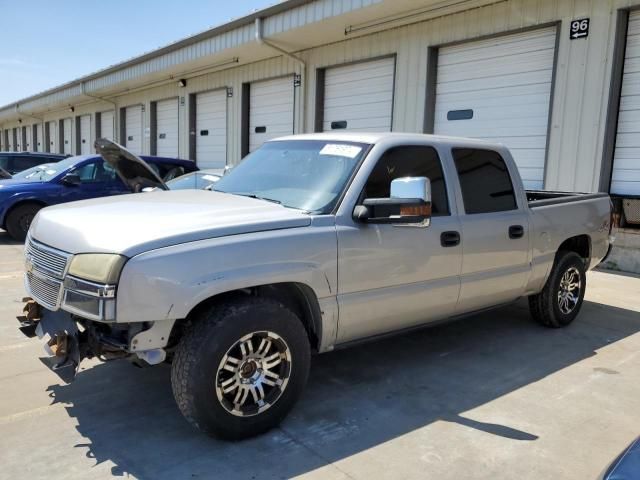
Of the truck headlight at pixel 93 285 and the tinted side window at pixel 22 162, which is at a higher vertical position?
the tinted side window at pixel 22 162

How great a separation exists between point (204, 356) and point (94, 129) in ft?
87.0

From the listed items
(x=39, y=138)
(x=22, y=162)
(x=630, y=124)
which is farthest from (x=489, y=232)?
(x=39, y=138)

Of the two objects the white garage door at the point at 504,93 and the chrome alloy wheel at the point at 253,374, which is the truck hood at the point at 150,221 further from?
the white garage door at the point at 504,93

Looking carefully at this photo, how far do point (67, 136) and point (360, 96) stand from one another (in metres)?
23.5

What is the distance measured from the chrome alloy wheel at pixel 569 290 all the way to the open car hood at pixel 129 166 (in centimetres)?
416

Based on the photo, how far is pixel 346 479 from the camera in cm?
286

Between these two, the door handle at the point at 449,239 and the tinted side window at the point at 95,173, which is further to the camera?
the tinted side window at the point at 95,173

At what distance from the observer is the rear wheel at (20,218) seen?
33.0ft

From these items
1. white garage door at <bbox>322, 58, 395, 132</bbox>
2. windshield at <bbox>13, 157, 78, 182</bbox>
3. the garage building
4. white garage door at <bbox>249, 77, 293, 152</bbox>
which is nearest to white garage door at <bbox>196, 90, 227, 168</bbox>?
the garage building

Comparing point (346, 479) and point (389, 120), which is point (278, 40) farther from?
point (346, 479)

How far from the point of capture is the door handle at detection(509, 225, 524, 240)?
4719 mm

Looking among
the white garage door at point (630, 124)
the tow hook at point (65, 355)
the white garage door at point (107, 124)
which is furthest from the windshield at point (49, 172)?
the white garage door at point (107, 124)

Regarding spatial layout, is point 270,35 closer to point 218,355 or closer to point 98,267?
point 98,267

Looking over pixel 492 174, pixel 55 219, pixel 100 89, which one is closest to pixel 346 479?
pixel 55 219
